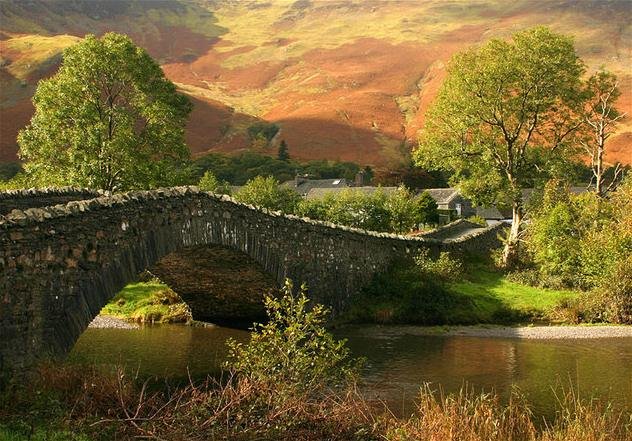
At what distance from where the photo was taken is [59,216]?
1399 centimetres

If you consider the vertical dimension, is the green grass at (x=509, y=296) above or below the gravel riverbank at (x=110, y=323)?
below

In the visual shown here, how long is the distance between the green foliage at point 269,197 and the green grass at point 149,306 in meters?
24.7

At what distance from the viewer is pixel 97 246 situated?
1535 centimetres

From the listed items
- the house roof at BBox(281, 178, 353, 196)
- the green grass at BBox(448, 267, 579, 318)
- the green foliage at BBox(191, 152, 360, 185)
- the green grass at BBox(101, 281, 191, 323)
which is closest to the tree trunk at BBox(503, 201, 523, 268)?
the green grass at BBox(448, 267, 579, 318)

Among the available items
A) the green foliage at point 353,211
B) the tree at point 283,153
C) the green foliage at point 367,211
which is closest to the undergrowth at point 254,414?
the green foliage at point 353,211

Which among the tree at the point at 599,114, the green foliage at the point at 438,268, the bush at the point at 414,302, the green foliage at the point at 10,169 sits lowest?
the bush at the point at 414,302

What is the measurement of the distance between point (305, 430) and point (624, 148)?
143 metres

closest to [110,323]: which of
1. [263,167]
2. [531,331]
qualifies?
[531,331]

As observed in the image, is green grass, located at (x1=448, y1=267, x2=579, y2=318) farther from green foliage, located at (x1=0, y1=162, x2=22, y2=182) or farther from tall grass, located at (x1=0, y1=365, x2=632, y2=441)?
green foliage, located at (x1=0, y1=162, x2=22, y2=182)

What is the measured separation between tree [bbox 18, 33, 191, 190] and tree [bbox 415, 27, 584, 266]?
17.3m

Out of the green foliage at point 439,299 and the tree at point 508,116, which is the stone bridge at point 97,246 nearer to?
the green foliage at point 439,299

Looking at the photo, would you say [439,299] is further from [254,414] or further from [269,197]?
[269,197]

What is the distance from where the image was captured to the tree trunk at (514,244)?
3994 cm

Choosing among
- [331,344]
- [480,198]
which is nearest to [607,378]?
[331,344]
